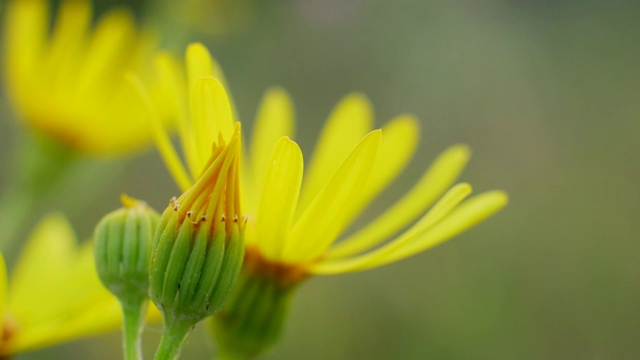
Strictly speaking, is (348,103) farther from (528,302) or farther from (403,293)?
(403,293)

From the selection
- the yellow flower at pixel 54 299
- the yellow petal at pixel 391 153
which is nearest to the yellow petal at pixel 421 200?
the yellow petal at pixel 391 153

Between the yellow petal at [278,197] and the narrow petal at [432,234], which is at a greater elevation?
the yellow petal at [278,197]

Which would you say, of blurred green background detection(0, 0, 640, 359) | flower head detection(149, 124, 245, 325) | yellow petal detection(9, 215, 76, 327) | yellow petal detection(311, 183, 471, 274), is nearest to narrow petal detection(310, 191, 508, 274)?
yellow petal detection(311, 183, 471, 274)

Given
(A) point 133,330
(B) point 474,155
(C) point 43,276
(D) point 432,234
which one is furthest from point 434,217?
(B) point 474,155

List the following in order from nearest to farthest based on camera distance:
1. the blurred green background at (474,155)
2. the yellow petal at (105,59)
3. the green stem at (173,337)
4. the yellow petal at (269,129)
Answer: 1. the green stem at (173,337)
2. the yellow petal at (269,129)
3. the yellow petal at (105,59)
4. the blurred green background at (474,155)

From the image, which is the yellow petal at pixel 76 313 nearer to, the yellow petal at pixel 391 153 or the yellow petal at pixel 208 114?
the yellow petal at pixel 208 114

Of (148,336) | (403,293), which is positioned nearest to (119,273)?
(148,336)
